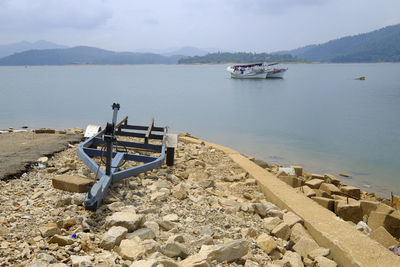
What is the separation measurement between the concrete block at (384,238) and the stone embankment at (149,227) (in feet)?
3.59

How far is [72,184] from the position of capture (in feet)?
16.9

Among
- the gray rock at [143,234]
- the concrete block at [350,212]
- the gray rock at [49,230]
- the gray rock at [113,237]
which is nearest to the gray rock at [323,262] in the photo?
the gray rock at [143,234]

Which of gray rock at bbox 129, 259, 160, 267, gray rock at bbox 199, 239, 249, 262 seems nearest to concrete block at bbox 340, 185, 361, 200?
gray rock at bbox 199, 239, 249, 262

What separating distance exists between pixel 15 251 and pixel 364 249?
3.57 metres

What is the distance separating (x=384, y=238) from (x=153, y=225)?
3149 mm

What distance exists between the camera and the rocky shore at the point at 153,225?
3449mm

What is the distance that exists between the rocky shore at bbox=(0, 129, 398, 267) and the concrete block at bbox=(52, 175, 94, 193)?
9cm

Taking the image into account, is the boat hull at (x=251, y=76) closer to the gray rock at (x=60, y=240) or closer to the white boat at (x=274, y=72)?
the white boat at (x=274, y=72)

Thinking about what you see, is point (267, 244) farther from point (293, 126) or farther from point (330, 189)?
point (293, 126)

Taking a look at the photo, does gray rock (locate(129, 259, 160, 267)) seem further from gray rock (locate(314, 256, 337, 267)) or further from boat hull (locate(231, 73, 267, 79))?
boat hull (locate(231, 73, 267, 79))

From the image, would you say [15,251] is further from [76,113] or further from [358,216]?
[76,113]

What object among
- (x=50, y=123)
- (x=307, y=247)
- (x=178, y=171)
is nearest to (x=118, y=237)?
(x=307, y=247)

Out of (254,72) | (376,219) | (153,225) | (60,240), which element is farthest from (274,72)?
(60,240)

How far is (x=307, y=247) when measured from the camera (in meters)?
4.38
